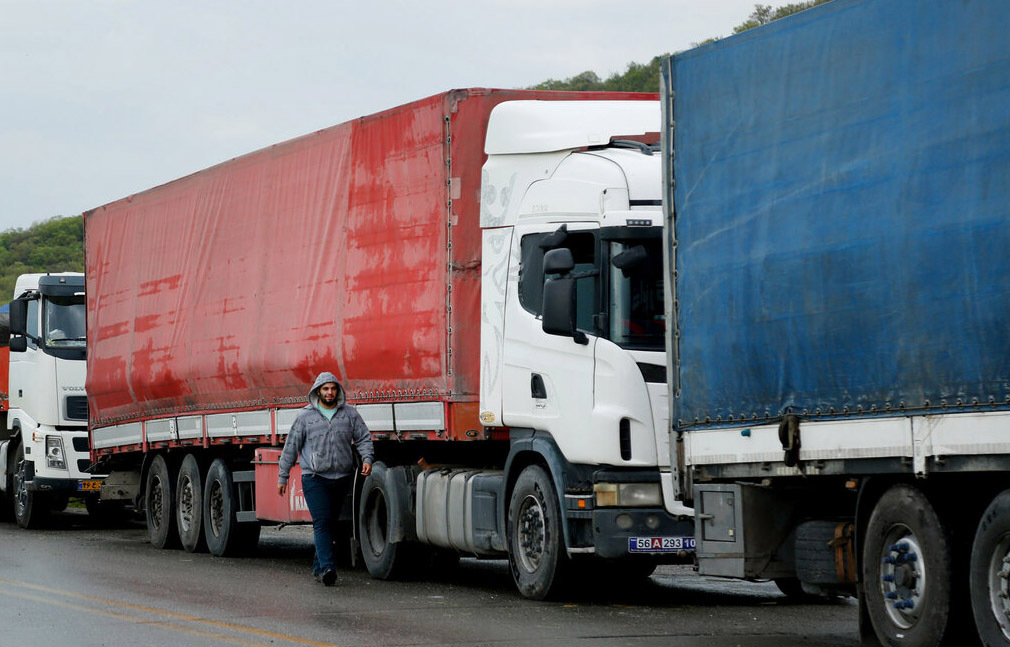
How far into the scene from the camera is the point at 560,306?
1192cm

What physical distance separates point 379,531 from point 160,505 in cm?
550

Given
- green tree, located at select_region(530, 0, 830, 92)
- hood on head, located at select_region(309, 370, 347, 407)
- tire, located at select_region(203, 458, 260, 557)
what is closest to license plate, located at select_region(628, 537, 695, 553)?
hood on head, located at select_region(309, 370, 347, 407)

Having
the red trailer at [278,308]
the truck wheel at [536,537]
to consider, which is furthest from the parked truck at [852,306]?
the red trailer at [278,308]

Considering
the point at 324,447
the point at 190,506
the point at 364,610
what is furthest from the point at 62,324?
the point at 364,610

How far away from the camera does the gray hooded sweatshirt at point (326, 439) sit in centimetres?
1480

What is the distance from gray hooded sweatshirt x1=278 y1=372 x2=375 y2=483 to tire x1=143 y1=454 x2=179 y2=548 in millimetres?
5176

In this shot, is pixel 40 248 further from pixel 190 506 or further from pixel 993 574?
pixel 993 574

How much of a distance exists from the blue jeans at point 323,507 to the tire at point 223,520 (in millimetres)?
3335

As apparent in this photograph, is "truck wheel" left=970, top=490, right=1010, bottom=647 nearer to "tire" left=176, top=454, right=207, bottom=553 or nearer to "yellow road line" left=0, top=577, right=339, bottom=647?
"yellow road line" left=0, top=577, right=339, bottom=647

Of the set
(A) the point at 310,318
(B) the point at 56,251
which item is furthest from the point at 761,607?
(B) the point at 56,251

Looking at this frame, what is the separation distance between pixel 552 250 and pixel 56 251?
73.7 metres

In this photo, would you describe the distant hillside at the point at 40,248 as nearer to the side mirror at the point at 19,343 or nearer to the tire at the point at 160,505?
the side mirror at the point at 19,343

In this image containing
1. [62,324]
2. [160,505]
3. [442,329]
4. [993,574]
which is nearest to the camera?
[993,574]

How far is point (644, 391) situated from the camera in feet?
39.4
